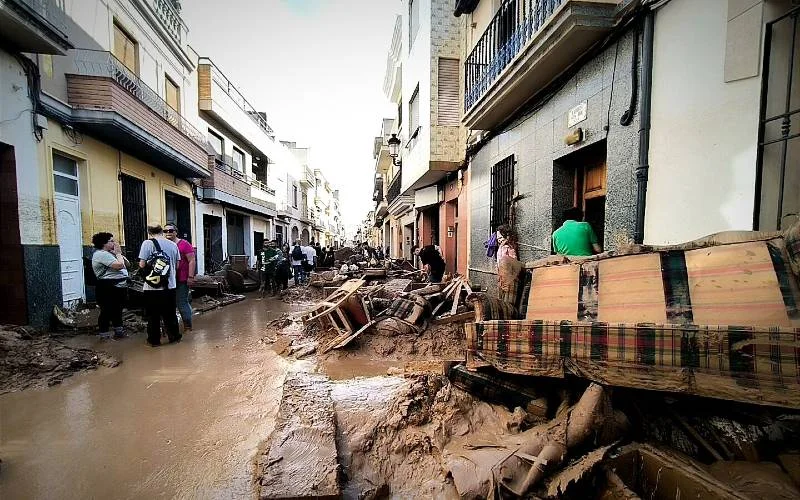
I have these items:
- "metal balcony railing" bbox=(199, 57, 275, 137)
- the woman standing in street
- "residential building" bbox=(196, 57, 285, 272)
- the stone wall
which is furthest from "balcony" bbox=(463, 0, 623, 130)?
"metal balcony railing" bbox=(199, 57, 275, 137)

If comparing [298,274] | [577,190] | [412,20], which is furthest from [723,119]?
[298,274]

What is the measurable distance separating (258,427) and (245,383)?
3.67ft

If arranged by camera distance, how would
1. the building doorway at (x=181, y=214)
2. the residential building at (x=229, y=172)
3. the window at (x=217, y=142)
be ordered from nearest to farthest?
the building doorway at (x=181, y=214) → the residential building at (x=229, y=172) → the window at (x=217, y=142)

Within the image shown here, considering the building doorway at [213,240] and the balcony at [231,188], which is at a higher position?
the balcony at [231,188]

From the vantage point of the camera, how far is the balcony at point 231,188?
522 inches

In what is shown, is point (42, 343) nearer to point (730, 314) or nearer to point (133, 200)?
point (133, 200)

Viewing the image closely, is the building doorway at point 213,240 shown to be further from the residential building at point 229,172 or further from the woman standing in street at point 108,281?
the woman standing in street at point 108,281

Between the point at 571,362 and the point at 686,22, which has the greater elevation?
the point at 686,22

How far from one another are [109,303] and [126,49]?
25.9 ft

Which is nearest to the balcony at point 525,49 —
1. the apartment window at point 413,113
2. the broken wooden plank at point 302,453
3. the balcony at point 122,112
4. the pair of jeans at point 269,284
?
the apartment window at point 413,113

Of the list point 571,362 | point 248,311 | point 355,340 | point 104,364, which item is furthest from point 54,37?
point 571,362

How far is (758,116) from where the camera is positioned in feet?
8.32

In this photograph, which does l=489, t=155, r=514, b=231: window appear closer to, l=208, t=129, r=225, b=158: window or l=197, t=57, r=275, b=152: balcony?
l=197, t=57, r=275, b=152: balcony

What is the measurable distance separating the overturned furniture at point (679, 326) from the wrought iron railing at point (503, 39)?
3623mm
